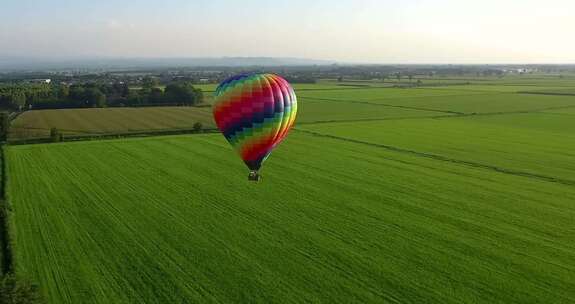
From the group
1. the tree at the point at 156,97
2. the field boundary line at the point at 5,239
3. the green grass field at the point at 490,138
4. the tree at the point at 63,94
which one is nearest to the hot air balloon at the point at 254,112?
the field boundary line at the point at 5,239

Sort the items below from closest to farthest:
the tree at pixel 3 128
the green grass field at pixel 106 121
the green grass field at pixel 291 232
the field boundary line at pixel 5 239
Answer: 1. the green grass field at pixel 291 232
2. the field boundary line at pixel 5 239
3. the tree at pixel 3 128
4. the green grass field at pixel 106 121

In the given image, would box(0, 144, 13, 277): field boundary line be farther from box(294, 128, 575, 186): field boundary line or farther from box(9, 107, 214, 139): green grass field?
box(294, 128, 575, 186): field boundary line

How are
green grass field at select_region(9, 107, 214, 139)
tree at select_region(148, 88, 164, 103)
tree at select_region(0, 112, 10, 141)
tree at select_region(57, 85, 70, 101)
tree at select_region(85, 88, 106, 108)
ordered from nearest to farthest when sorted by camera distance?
tree at select_region(0, 112, 10, 141) → green grass field at select_region(9, 107, 214, 139) → tree at select_region(85, 88, 106, 108) → tree at select_region(57, 85, 70, 101) → tree at select_region(148, 88, 164, 103)

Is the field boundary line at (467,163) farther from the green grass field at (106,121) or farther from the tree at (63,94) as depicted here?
the tree at (63,94)

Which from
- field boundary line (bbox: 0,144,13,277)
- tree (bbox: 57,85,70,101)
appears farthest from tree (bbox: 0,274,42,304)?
tree (bbox: 57,85,70,101)

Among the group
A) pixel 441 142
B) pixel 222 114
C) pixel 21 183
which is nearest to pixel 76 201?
pixel 21 183

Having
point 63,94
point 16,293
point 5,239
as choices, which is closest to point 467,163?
point 5,239

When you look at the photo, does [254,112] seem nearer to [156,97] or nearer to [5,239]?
[5,239]
